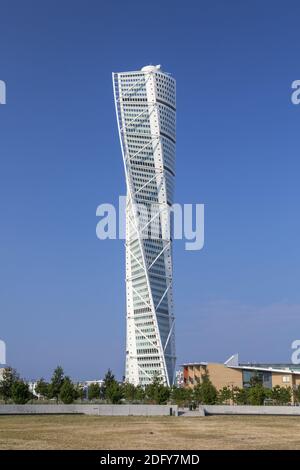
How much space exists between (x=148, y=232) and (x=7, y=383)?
83.4m

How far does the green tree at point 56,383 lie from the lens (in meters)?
92.4

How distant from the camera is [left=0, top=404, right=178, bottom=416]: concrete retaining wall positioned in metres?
71.1

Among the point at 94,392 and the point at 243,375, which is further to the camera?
the point at 243,375

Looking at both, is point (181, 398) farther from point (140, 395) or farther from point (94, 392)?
point (94, 392)

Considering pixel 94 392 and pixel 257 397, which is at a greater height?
pixel 94 392

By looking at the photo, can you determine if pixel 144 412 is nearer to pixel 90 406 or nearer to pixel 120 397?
pixel 90 406

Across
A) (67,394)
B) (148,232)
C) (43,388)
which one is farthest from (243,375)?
(67,394)

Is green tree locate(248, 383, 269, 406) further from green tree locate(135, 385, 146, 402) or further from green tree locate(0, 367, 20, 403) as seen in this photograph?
green tree locate(0, 367, 20, 403)

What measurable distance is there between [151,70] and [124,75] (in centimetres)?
884

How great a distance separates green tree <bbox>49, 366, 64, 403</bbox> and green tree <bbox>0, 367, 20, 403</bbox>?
5737 millimetres

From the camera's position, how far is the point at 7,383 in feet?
307

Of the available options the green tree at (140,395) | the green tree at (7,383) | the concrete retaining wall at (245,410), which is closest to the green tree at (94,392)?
the green tree at (140,395)

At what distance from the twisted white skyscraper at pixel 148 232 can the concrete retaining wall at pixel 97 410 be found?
91748 millimetres
